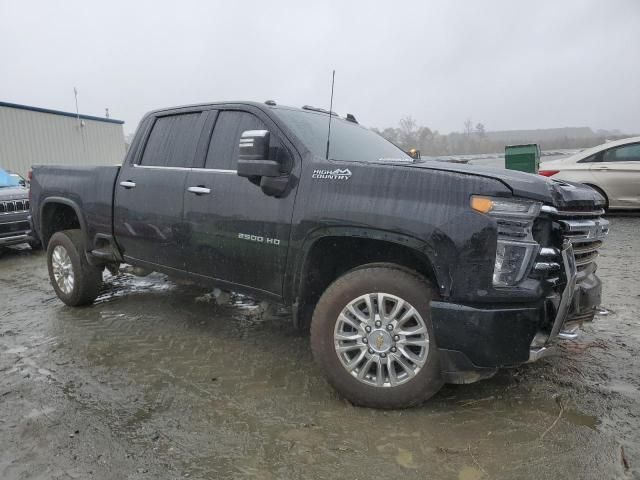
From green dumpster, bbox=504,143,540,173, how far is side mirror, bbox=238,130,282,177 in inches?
370

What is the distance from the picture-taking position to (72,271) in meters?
4.90

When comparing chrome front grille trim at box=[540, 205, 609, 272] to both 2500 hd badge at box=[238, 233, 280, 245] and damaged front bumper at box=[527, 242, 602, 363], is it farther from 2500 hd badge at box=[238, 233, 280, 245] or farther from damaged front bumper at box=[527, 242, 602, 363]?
2500 hd badge at box=[238, 233, 280, 245]

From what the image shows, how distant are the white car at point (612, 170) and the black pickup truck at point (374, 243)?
6.65 meters

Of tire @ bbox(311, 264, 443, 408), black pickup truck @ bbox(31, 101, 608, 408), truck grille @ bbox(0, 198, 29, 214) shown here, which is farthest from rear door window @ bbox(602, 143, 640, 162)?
truck grille @ bbox(0, 198, 29, 214)

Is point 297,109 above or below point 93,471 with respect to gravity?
above

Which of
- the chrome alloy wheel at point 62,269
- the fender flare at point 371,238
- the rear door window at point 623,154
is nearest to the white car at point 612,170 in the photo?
the rear door window at point 623,154

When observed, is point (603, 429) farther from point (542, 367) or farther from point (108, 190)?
point (108, 190)

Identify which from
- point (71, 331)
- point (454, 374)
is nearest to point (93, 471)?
point (454, 374)

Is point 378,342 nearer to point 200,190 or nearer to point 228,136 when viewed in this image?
point 200,190

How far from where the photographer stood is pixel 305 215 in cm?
307

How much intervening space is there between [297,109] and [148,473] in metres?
2.74

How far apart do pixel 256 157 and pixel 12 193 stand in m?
6.84

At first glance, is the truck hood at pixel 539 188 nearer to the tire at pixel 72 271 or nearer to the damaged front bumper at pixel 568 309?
the damaged front bumper at pixel 568 309

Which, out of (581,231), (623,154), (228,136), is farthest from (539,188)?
(623,154)
